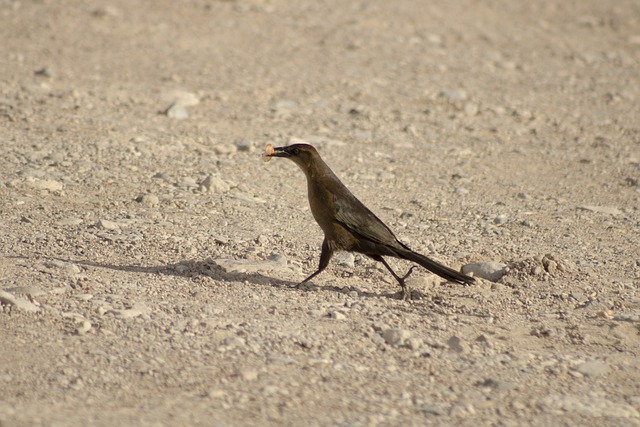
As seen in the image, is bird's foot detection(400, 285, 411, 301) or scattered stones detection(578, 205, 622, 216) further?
scattered stones detection(578, 205, 622, 216)

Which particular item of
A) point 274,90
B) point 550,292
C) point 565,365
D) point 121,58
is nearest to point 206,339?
point 565,365

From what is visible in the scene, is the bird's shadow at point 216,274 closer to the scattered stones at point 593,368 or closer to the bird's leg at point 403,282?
the bird's leg at point 403,282

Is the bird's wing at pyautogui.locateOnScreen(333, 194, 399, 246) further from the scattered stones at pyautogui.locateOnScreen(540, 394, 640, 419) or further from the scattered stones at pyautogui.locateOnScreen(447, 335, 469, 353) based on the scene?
the scattered stones at pyautogui.locateOnScreen(540, 394, 640, 419)

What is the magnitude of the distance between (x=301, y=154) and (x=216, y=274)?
877 millimetres

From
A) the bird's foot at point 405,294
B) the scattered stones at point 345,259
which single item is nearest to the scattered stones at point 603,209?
the scattered stones at point 345,259

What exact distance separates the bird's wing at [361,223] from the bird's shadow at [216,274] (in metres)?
0.33

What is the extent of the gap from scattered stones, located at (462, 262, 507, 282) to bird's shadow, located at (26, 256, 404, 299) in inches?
18.4

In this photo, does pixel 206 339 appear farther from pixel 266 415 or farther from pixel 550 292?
pixel 550 292

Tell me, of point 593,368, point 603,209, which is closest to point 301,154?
point 593,368

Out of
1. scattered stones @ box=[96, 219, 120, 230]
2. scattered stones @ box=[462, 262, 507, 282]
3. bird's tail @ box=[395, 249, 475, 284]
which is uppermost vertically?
bird's tail @ box=[395, 249, 475, 284]

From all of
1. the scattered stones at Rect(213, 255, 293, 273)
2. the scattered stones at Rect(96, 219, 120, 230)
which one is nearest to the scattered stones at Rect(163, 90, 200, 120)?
the scattered stones at Rect(96, 219, 120, 230)

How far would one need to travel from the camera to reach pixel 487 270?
5.62 metres

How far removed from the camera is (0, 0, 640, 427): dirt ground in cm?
413

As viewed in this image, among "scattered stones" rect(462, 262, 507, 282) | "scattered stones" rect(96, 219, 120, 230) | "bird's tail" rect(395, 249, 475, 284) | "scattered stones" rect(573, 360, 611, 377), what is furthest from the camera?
"scattered stones" rect(96, 219, 120, 230)
